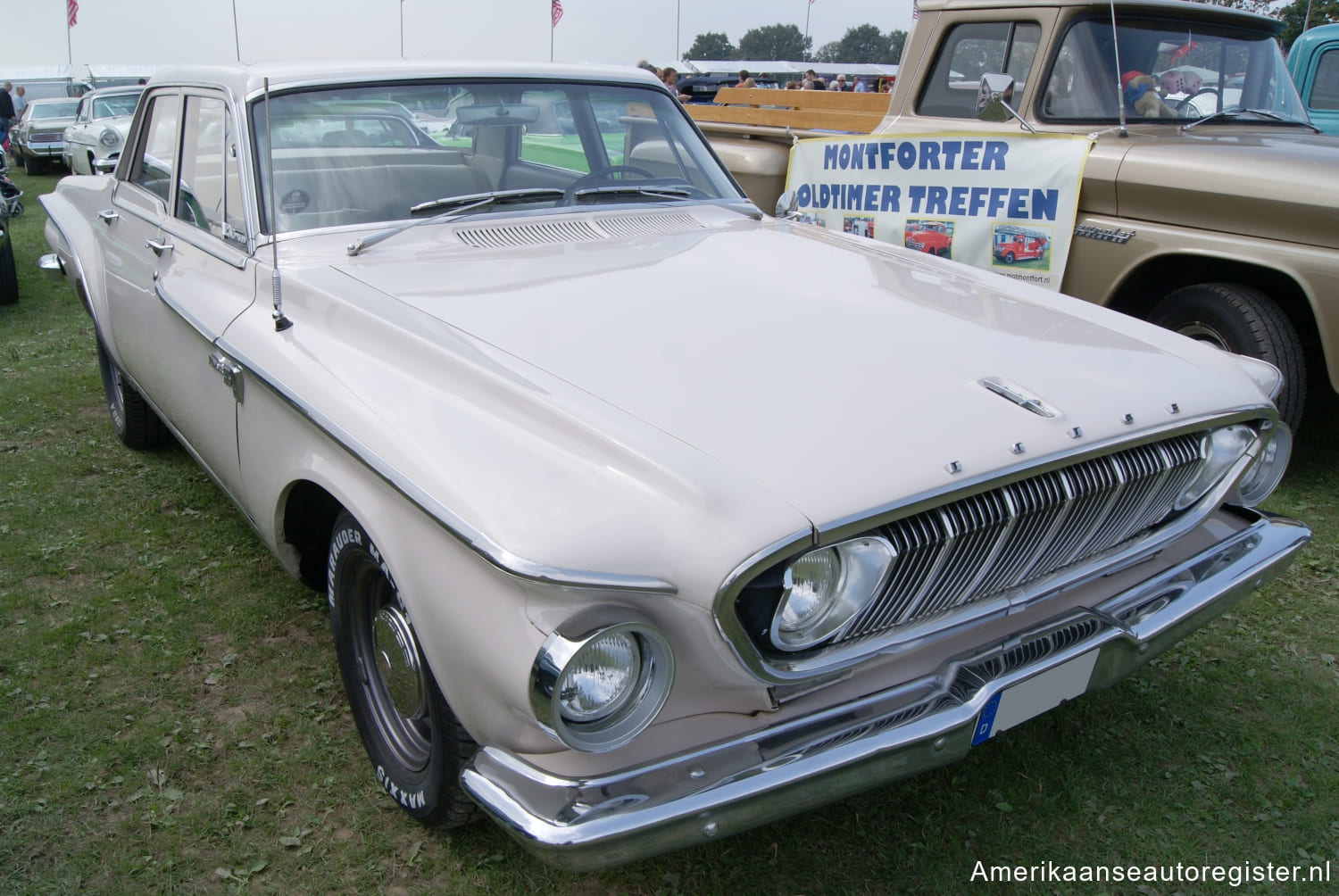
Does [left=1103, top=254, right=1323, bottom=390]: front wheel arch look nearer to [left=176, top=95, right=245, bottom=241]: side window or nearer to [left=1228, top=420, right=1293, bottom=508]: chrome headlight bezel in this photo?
[left=1228, top=420, right=1293, bottom=508]: chrome headlight bezel

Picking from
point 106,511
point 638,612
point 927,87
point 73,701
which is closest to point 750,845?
point 638,612

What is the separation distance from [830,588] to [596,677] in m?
0.43

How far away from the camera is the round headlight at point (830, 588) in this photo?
5.59ft

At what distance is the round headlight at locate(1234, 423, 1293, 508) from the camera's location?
2.58 m

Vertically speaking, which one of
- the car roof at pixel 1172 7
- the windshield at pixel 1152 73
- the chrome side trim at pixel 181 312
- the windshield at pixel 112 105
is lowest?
the chrome side trim at pixel 181 312

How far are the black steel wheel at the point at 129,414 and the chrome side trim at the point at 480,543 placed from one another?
2529 millimetres

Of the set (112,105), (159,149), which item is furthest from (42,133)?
(159,149)

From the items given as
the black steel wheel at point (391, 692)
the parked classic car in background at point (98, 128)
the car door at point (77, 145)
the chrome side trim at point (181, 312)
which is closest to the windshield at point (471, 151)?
the chrome side trim at point (181, 312)

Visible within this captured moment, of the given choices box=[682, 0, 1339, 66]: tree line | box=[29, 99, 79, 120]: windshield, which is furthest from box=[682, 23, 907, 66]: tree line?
box=[29, 99, 79, 120]: windshield

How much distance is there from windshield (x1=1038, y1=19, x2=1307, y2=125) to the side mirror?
0.26 meters

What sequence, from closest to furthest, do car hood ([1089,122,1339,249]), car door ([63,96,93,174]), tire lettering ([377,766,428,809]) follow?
1. tire lettering ([377,766,428,809])
2. car hood ([1089,122,1339,249])
3. car door ([63,96,93,174])

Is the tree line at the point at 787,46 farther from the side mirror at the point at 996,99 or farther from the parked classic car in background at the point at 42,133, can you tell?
the side mirror at the point at 996,99

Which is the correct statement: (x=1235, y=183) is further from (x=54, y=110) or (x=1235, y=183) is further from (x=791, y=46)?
(x=791, y=46)

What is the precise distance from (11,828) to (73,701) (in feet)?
1.63
